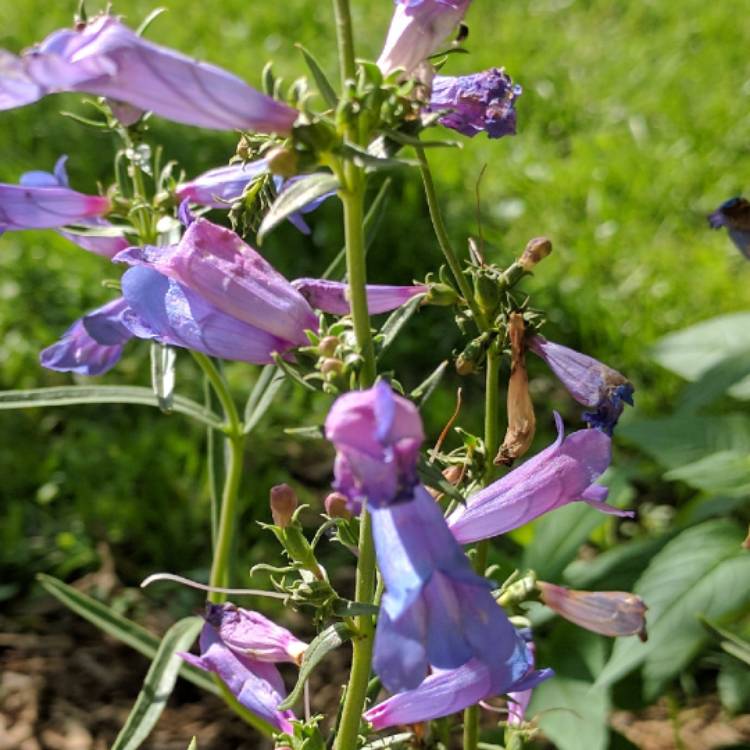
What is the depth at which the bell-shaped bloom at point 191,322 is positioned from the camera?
97 cm

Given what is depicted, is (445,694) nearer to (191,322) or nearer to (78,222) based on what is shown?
(191,322)

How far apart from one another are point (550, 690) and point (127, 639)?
2.19 feet

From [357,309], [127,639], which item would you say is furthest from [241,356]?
[127,639]

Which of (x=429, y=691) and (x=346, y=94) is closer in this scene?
(x=346, y=94)

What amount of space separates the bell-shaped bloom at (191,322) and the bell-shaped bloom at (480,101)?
0.32 m

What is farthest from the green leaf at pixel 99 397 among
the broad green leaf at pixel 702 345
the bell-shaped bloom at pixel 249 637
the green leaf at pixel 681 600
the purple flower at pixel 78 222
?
the broad green leaf at pixel 702 345

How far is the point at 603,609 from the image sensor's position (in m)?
1.08

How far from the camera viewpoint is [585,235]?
11.6ft

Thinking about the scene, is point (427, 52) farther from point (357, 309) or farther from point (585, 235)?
point (585, 235)

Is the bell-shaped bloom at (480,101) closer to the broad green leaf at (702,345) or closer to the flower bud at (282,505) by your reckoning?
the flower bud at (282,505)

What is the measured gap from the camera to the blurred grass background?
2629 millimetres

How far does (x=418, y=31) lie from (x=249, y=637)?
623mm

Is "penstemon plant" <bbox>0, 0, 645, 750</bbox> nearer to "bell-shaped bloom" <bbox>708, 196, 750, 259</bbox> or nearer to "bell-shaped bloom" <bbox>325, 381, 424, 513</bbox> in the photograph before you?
"bell-shaped bloom" <bbox>325, 381, 424, 513</bbox>

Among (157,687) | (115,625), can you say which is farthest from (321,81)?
(115,625)
